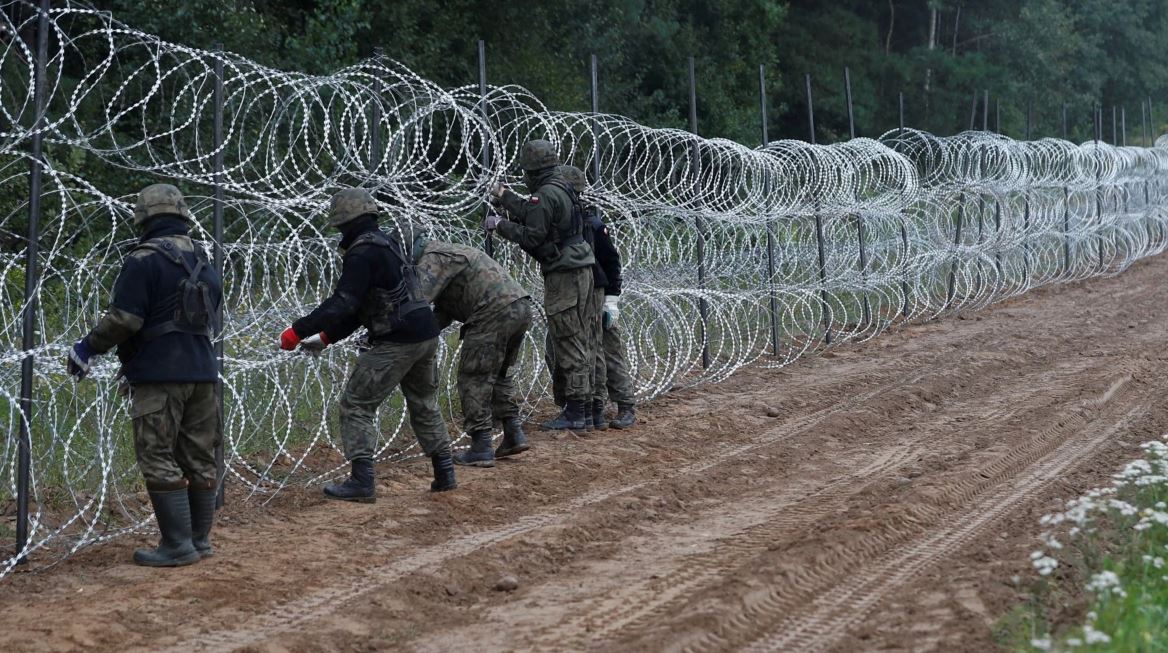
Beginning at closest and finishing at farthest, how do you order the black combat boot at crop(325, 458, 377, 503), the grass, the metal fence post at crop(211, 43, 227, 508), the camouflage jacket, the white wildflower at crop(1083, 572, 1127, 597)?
the grass < the white wildflower at crop(1083, 572, 1127, 597) < the metal fence post at crop(211, 43, 227, 508) < the black combat boot at crop(325, 458, 377, 503) < the camouflage jacket

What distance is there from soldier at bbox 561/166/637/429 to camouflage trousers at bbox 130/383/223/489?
3782 millimetres

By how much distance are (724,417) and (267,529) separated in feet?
14.4

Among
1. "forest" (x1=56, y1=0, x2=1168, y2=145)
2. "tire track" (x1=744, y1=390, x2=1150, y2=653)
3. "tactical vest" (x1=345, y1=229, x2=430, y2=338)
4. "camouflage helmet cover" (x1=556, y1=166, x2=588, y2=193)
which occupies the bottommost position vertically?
"tire track" (x1=744, y1=390, x2=1150, y2=653)

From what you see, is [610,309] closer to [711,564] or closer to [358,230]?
[358,230]

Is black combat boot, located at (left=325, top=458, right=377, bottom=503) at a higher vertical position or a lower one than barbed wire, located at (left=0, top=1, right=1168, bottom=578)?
lower

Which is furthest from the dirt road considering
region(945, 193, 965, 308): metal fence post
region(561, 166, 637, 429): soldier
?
region(945, 193, 965, 308): metal fence post

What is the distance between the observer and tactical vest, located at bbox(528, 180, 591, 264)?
9.60 meters

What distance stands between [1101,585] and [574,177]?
18.2 ft

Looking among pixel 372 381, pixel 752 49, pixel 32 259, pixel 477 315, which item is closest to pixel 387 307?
pixel 372 381

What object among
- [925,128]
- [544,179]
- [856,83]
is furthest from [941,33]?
[544,179]

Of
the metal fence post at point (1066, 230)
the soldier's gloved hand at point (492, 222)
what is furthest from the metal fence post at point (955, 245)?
the soldier's gloved hand at point (492, 222)

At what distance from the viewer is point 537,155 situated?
31.3ft

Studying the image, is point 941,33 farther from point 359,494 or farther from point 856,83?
point 359,494

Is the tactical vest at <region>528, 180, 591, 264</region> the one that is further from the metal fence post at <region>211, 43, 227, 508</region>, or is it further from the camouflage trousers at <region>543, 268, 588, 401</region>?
the metal fence post at <region>211, 43, 227, 508</region>
